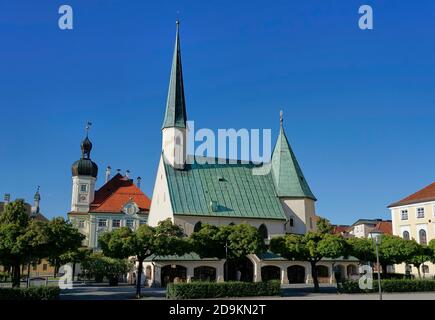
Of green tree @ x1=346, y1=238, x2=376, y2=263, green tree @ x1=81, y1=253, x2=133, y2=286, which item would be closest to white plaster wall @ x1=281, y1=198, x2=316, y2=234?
green tree @ x1=346, y1=238, x2=376, y2=263

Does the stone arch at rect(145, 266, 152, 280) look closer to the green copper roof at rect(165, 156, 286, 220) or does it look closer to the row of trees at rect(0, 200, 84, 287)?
the green copper roof at rect(165, 156, 286, 220)

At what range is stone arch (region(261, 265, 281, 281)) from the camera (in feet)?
175

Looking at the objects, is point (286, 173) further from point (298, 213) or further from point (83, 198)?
point (83, 198)

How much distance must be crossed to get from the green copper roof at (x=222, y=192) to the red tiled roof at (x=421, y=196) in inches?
787

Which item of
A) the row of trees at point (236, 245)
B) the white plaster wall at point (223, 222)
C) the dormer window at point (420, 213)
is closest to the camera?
the row of trees at point (236, 245)

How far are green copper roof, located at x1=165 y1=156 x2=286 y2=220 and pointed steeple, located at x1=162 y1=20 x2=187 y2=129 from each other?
5.75 metres

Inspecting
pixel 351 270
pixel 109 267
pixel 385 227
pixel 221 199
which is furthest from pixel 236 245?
pixel 385 227

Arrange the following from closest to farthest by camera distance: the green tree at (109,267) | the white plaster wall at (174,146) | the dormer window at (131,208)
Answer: the green tree at (109,267) → the white plaster wall at (174,146) → the dormer window at (131,208)

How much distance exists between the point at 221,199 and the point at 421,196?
28.3 metres

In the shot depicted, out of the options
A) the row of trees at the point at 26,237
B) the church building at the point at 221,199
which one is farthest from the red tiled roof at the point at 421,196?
the row of trees at the point at 26,237

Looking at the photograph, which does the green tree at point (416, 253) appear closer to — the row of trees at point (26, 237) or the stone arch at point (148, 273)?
the stone arch at point (148, 273)

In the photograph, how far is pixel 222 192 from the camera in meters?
57.5

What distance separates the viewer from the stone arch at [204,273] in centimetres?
5022
